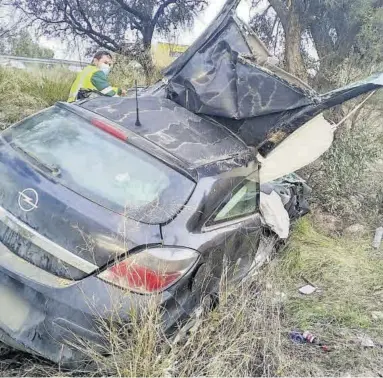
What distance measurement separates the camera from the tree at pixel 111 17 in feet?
46.5

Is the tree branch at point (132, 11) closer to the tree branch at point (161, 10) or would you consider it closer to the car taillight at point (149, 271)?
the tree branch at point (161, 10)

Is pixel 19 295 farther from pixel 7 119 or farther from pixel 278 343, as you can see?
pixel 7 119

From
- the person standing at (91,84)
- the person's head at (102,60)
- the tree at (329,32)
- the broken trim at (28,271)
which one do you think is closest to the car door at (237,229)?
the broken trim at (28,271)

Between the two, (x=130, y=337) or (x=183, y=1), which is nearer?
(x=130, y=337)

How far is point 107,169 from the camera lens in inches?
123

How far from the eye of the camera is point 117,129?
11.0 feet

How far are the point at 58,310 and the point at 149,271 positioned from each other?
0.52 meters

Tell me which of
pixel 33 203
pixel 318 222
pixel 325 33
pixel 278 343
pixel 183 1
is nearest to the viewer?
pixel 33 203

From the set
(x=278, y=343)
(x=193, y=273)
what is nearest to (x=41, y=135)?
(x=193, y=273)

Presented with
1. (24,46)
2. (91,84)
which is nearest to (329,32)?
(91,84)

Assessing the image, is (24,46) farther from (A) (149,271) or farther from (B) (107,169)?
(A) (149,271)

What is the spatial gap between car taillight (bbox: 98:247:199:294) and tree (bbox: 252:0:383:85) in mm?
5804

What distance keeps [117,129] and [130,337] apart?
1439 mm

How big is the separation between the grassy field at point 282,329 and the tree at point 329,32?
358 cm
